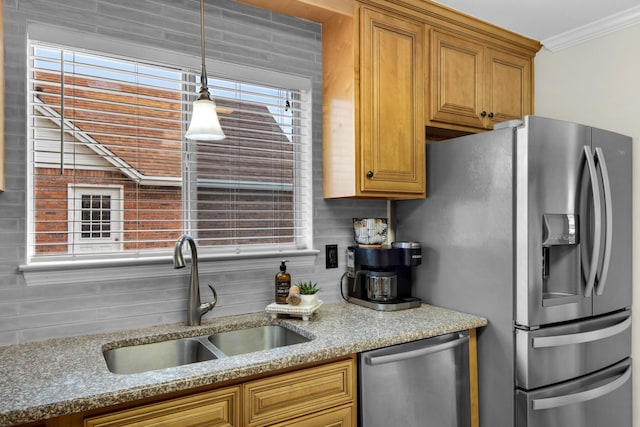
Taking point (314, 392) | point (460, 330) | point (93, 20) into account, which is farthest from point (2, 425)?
point (460, 330)

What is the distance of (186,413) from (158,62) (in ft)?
4.66

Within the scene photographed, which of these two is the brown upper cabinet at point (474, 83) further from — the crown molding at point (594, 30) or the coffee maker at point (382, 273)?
the coffee maker at point (382, 273)

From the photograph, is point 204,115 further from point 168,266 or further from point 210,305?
point 210,305

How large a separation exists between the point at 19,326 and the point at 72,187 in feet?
1.81

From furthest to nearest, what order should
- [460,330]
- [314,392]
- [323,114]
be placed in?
[323,114]
[460,330]
[314,392]

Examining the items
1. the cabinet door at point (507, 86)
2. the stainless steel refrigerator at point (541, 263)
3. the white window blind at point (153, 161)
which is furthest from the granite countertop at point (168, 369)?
the cabinet door at point (507, 86)

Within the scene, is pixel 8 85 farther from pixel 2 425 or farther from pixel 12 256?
pixel 2 425

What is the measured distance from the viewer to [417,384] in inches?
72.4

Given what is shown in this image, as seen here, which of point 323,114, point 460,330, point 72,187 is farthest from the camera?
point 323,114

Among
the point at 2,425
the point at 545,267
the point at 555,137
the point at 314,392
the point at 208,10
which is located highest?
the point at 208,10

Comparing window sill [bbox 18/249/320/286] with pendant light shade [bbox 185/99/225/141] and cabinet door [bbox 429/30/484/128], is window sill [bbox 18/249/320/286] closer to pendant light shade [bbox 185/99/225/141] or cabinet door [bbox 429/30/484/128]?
pendant light shade [bbox 185/99/225/141]

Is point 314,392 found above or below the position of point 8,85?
below

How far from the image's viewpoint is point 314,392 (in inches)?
63.0

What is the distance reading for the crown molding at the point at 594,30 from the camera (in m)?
2.32
